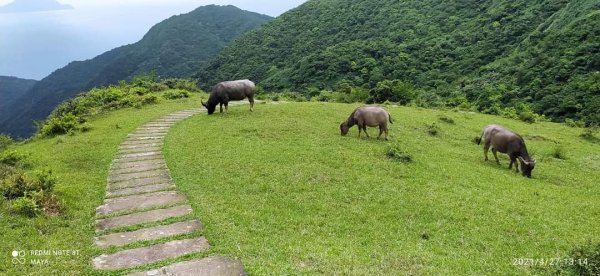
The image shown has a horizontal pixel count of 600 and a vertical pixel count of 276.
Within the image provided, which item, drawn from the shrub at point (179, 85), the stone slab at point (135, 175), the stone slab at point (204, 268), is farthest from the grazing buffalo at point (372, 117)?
the shrub at point (179, 85)

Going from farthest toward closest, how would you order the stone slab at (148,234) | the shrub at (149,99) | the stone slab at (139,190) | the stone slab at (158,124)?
the shrub at (149,99) → the stone slab at (158,124) → the stone slab at (139,190) → the stone slab at (148,234)

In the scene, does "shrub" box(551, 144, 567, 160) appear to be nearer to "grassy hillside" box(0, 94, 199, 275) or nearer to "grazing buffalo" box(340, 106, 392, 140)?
"grazing buffalo" box(340, 106, 392, 140)

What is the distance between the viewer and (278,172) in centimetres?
1520

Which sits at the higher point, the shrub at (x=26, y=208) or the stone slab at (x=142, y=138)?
the stone slab at (x=142, y=138)

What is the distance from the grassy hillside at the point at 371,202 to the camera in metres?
9.36

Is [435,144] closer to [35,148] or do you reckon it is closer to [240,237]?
[240,237]

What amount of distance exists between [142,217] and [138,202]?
1224mm

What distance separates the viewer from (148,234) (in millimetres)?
10164

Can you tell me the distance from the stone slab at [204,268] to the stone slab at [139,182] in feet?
19.1

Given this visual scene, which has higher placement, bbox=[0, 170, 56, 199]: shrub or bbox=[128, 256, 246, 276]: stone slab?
bbox=[0, 170, 56, 199]: shrub

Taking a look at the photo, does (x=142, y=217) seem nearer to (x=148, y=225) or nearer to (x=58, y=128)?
(x=148, y=225)

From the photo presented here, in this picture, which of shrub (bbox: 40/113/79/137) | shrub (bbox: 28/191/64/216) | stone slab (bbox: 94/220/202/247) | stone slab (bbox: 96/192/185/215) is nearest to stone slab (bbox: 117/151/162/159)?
stone slab (bbox: 96/192/185/215)

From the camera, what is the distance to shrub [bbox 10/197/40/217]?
36.4 ft

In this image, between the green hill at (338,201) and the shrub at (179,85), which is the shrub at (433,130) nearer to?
the green hill at (338,201)
